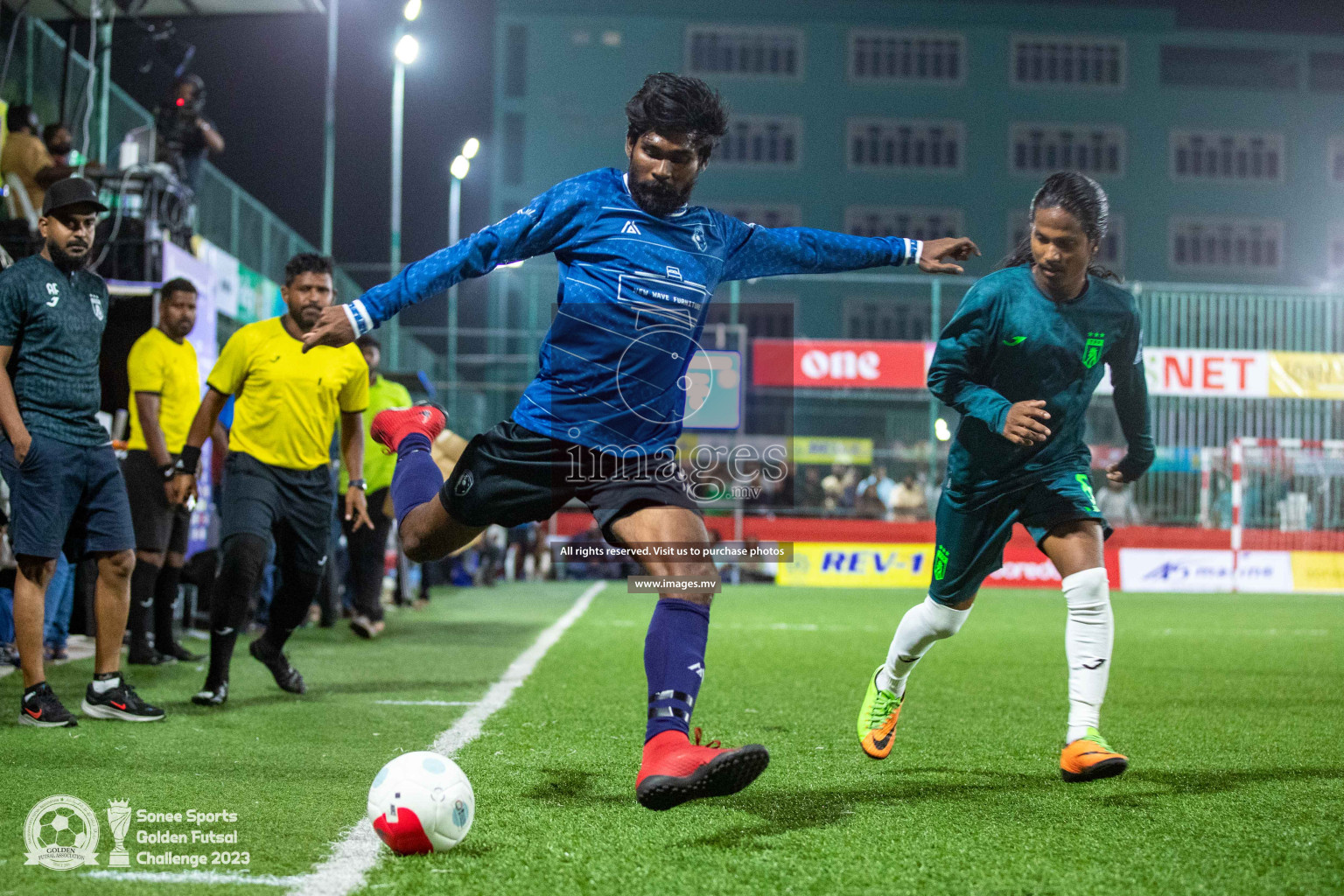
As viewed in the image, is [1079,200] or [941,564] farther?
[941,564]

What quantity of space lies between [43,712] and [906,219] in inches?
1694

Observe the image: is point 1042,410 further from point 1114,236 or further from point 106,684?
point 1114,236

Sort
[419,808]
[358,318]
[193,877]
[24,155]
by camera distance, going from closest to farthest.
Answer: [193,877] < [419,808] < [358,318] < [24,155]

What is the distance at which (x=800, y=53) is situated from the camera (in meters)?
45.8

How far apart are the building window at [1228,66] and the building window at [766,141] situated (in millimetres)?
15658

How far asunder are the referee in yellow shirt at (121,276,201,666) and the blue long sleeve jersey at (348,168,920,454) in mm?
4272

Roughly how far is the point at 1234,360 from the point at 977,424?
1732 centimetres

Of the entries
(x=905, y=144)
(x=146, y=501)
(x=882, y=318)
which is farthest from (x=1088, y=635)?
(x=905, y=144)

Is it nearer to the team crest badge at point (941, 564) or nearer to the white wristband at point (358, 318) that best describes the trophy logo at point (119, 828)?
the white wristband at point (358, 318)

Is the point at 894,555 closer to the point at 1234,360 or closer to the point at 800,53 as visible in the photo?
the point at 1234,360

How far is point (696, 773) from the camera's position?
3172 millimetres

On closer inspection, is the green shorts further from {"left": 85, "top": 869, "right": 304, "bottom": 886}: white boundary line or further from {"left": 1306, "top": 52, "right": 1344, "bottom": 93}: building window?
{"left": 1306, "top": 52, "right": 1344, "bottom": 93}: building window

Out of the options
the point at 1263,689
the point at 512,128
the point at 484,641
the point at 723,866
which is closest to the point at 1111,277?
the point at 723,866

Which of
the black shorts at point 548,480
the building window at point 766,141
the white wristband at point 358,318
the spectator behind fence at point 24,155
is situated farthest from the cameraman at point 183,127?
the building window at point 766,141
